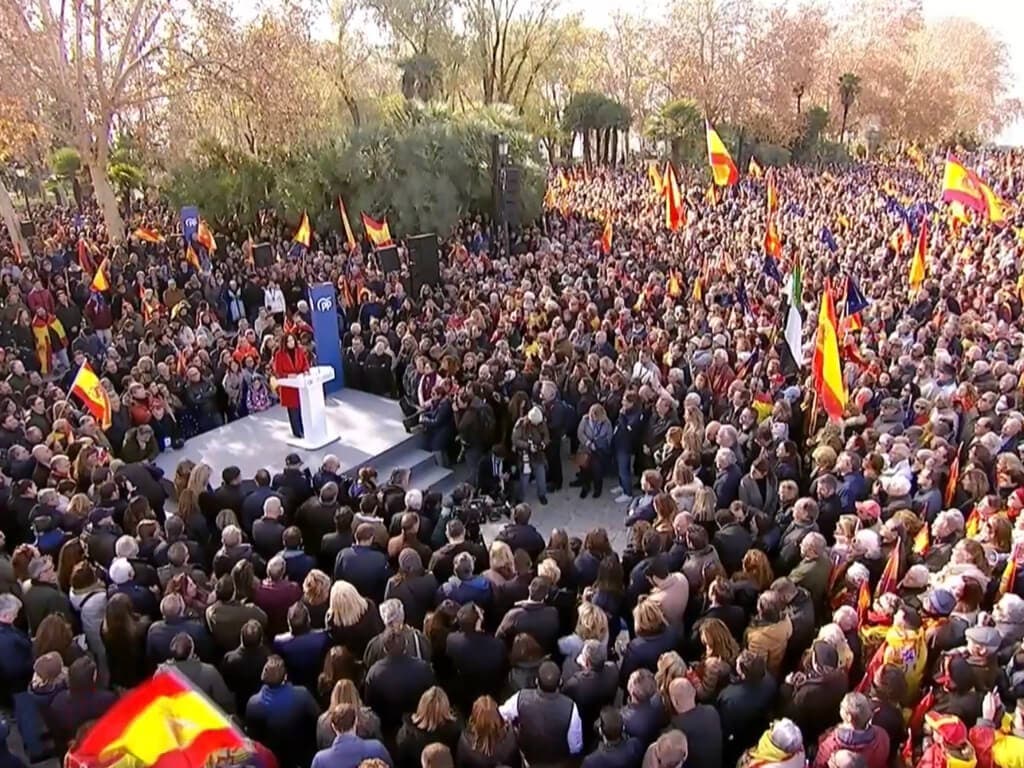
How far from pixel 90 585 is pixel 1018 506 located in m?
6.76

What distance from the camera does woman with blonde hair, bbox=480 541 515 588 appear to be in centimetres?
610

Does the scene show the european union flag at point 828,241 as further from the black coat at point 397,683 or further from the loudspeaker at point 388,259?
the black coat at point 397,683

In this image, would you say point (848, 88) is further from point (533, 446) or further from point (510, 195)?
point (533, 446)

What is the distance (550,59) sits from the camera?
43469mm

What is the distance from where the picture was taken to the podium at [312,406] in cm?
1046

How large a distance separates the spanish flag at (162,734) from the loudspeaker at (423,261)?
41.1ft

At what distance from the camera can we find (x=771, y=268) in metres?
15.8

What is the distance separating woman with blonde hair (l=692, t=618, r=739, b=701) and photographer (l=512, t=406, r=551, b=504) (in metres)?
4.46

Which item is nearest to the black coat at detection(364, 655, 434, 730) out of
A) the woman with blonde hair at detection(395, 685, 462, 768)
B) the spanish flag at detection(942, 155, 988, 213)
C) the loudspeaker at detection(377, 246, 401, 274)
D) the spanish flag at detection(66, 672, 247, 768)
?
the woman with blonde hair at detection(395, 685, 462, 768)

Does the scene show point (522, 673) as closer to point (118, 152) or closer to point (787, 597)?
point (787, 597)

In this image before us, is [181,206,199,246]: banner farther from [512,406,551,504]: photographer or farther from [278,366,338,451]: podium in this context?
[512,406,551,504]: photographer

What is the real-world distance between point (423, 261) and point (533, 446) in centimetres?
744

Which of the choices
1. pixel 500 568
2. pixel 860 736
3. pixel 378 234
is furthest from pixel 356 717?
pixel 378 234

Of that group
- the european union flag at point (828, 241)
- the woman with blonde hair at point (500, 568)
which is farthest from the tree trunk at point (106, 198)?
the woman with blonde hair at point (500, 568)
